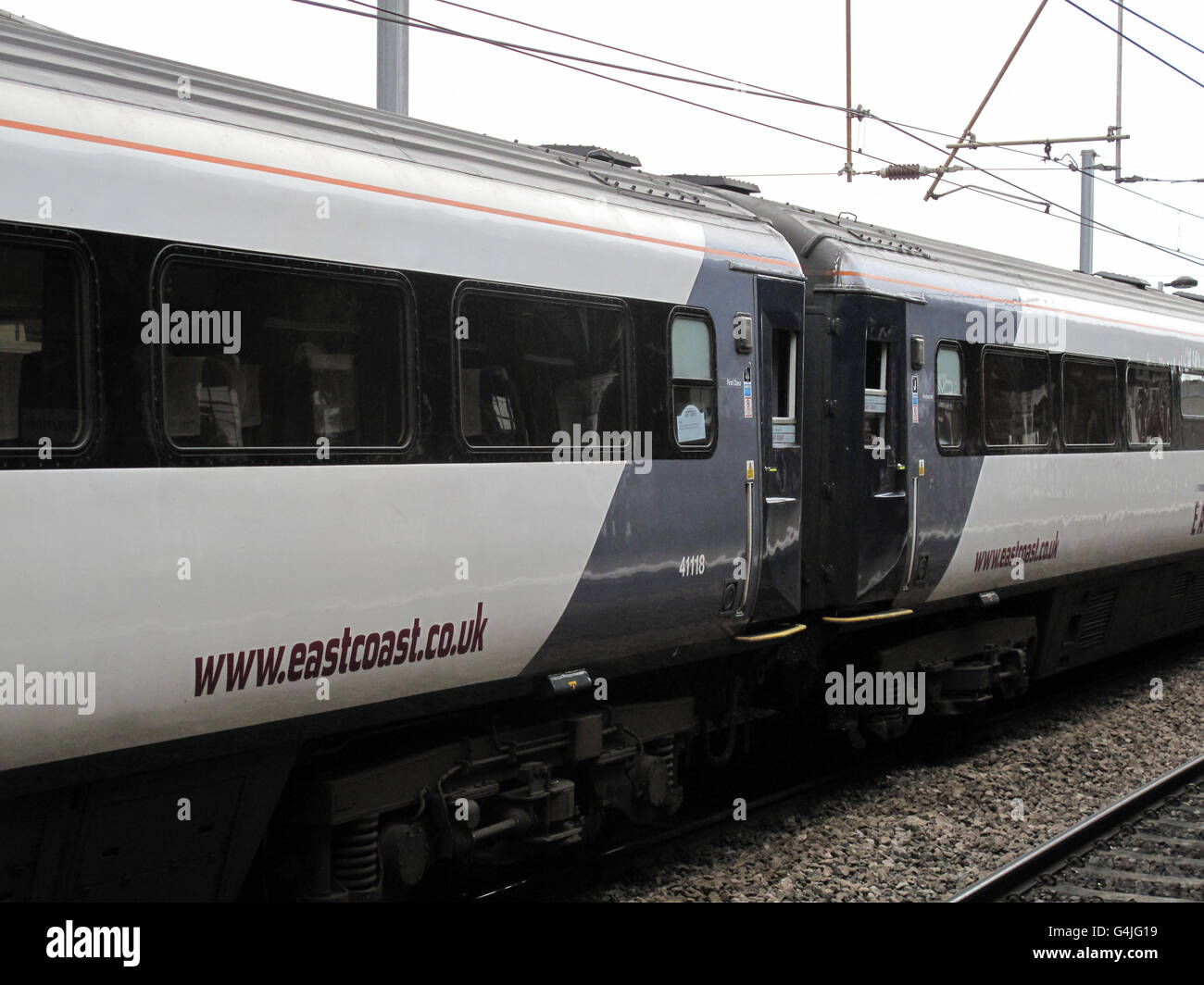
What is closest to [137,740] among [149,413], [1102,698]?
[149,413]

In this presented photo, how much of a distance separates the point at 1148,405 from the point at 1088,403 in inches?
58.8

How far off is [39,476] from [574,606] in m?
2.71

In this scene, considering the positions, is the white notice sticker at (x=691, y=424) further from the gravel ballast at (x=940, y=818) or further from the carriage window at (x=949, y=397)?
the carriage window at (x=949, y=397)

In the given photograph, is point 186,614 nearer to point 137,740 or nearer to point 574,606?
point 137,740

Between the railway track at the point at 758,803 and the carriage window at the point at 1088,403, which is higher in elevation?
the carriage window at the point at 1088,403

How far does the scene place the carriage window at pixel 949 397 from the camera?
9.22 metres

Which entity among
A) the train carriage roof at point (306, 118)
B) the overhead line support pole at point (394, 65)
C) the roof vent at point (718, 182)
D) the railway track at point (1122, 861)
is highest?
the overhead line support pole at point (394, 65)

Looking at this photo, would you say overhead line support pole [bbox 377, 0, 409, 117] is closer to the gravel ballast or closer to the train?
the train

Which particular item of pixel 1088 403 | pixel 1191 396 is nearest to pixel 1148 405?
pixel 1191 396

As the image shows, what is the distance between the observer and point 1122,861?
7562 mm

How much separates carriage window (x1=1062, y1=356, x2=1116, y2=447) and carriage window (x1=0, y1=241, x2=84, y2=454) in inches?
338

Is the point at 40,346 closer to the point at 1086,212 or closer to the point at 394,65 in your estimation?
the point at 394,65

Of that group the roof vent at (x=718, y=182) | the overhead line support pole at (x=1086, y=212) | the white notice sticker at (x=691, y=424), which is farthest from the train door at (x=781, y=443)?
the overhead line support pole at (x=1086, y=212)

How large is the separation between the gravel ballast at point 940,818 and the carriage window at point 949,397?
96.3 inches
